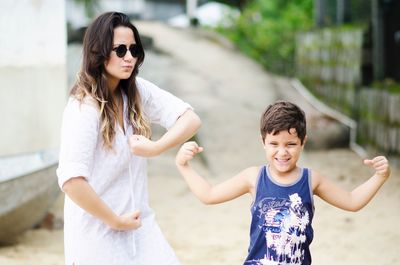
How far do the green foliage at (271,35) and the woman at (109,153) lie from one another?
14.8 metres

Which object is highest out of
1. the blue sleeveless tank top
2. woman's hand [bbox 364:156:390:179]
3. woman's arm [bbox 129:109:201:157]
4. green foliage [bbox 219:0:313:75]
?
woman's arm [bbox 129:109:201:157]

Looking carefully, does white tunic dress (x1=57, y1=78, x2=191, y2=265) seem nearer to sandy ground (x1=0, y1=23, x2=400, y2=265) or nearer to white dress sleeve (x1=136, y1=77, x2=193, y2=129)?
white dress sleeve (x1=136, y1=77, x2=193, y2=129)

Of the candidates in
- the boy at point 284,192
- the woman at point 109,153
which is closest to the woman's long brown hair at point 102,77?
the woman at point 109,153

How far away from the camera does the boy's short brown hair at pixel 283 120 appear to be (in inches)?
117

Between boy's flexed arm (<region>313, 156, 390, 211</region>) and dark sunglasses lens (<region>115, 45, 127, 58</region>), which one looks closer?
dark sunglasses lens (<region>115, 45, 127, 58</region>)

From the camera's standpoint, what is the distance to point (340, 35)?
11.8m

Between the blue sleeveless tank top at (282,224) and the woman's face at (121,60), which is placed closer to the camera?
the woman's face at (121,60)

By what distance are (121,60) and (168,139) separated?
321 mm

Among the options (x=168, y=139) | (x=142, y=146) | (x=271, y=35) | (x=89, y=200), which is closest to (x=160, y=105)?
(x=168, y=139)

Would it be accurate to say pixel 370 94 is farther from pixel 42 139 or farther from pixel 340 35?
pixel 42 139

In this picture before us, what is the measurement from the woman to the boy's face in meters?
0.36

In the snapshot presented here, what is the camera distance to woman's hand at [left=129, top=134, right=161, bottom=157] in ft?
8.84

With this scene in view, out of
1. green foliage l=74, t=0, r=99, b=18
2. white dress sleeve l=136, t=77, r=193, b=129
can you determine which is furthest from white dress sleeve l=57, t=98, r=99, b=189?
green foliage l=74, t=0, r=99, b=18

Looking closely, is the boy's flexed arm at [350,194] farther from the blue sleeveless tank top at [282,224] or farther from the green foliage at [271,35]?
the green foliage at [271,35]
